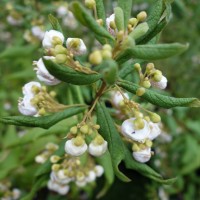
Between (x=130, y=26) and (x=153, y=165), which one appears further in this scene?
(x=153, y=165)

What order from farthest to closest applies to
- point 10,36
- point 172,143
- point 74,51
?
1. point 10,36
2. point 172,143
3. point 74,51

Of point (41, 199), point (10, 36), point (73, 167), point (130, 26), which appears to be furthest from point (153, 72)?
point (10, 36)

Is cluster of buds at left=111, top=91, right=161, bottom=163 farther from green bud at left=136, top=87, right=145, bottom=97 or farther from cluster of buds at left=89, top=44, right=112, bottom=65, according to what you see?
cluster of buds at left=89, top=44, right=112, bottom=65

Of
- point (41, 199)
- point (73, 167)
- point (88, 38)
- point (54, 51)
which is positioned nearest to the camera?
point (54, 51)

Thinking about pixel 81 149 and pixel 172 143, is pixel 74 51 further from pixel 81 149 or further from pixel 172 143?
pixel 172 143

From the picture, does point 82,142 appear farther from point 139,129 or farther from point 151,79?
point 151,79

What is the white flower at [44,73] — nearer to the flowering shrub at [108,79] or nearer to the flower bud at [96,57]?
the flowering shrub at [108,79]

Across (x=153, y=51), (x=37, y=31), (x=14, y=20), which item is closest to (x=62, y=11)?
(x=37, y=31)
